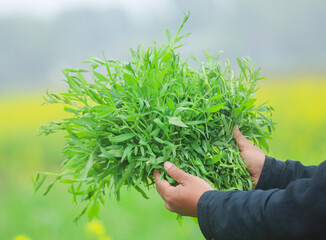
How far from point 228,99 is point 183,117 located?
170 millimetres

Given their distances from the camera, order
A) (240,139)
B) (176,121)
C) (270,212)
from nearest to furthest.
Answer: (270,212) < (176,121) < (240,139)

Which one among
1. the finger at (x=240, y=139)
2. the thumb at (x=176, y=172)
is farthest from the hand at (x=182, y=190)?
the finger at (x=240, y=139)

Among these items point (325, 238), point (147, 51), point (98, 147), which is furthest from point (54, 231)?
point (325, 238)

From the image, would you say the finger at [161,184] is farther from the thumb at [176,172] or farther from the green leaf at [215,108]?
the green leaf at [215,108]

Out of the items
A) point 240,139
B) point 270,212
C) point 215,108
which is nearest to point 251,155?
point 240,139

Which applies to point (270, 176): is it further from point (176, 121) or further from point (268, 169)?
point (176, 121)

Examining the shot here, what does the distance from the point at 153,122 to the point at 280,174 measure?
1.60 feet

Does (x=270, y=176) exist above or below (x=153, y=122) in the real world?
below

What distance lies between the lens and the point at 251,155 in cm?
117

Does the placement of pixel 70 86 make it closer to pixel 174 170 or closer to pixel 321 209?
pixel 174 170

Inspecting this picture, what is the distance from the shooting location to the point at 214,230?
910mm

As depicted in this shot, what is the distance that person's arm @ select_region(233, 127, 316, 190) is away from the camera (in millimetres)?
1169

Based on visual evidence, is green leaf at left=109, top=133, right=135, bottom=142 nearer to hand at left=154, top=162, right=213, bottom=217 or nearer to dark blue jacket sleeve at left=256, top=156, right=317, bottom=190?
hand at left=154, top=162, right=213, bottom=217

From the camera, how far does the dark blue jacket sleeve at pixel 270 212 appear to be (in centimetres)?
79
